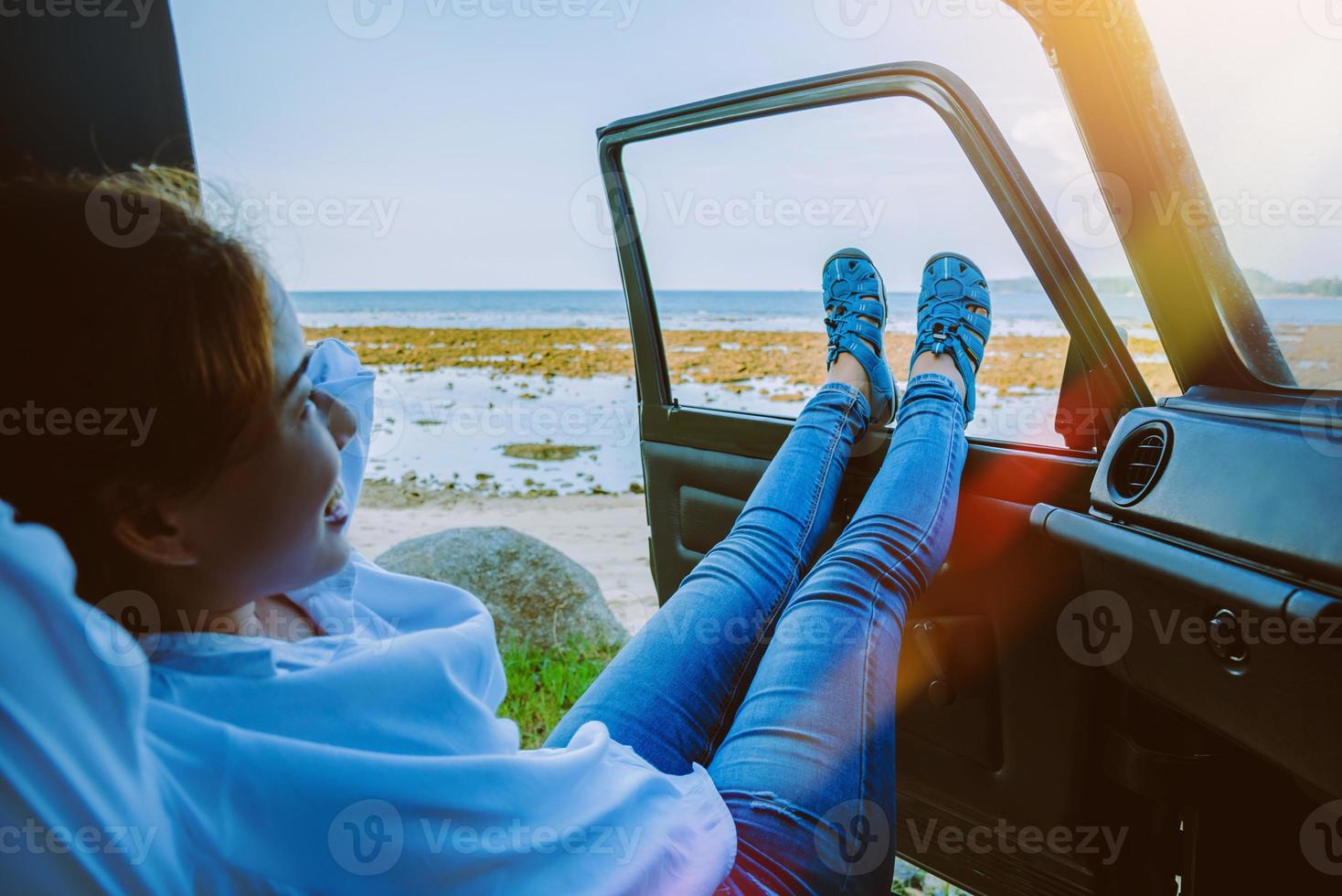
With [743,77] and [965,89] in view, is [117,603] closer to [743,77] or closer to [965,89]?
[965,89]

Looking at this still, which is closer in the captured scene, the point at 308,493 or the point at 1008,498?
the point at 308,493

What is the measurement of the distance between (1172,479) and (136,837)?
123cm

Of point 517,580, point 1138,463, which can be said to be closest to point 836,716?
point 1138,463

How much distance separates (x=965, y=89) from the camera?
1488 millimetres

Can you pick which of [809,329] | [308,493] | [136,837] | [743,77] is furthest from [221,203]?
[809,329]

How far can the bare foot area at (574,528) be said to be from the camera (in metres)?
4.47

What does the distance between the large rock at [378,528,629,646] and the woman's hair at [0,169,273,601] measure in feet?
9.06

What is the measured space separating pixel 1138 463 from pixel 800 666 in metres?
0.62

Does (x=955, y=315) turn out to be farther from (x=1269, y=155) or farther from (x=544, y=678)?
(x=544, y=678)

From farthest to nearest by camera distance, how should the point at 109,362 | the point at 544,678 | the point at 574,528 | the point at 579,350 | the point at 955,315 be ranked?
the point at 579,350 → the point at 574,528 → the point at 544,678 → the point at 955,315 → the point at 109,362

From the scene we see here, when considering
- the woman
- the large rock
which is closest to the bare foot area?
the large rock

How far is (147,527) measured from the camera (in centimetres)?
61

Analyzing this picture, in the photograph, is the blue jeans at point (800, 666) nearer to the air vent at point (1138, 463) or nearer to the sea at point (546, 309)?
the air vent at point (1138, 463)

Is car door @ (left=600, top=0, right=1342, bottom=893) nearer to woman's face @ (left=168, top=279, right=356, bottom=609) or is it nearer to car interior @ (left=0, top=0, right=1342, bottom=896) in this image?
car interior @ (left=0, top=0, right=1342, bottom=896)
